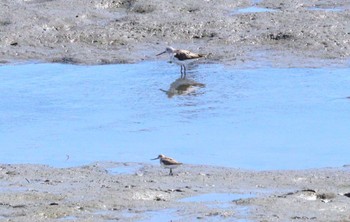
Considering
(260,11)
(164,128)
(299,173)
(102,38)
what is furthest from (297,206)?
(260,11)

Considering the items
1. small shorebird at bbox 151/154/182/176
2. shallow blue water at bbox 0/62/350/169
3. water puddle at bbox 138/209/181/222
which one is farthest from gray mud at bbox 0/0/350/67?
water puddle at bbox 138/209/181/222

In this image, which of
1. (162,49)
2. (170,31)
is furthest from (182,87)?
(170,31)

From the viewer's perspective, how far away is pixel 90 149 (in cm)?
1275

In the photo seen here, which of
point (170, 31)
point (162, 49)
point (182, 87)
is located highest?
point (170, 31)

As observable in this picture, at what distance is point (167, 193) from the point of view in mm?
10328

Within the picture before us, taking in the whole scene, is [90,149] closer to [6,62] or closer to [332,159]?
[332,159]

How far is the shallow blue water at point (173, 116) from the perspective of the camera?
41.0 ft

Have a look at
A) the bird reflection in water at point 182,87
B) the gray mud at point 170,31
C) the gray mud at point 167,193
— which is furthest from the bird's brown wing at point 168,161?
the gray mud at point 170,31

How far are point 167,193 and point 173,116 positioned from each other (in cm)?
417

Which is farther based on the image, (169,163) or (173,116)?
(173,116)

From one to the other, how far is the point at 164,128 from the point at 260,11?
7.98 meters

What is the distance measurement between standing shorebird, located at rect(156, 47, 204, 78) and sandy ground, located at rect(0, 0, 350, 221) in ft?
2.59

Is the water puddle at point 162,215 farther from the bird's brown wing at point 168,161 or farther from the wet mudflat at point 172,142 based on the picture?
the bird's brown wing at point 168,161

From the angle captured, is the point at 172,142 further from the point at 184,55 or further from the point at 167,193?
the point at 184,55
